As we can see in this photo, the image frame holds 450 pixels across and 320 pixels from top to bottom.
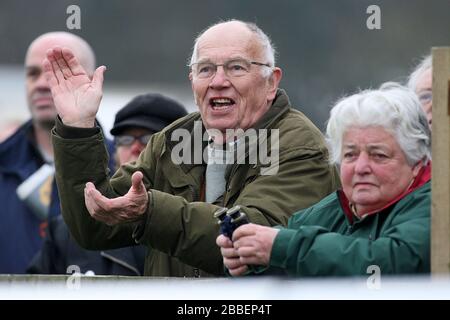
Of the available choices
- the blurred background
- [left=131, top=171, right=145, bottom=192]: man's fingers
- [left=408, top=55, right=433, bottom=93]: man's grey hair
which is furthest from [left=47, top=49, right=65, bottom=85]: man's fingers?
the blurred background

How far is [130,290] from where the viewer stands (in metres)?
2.85

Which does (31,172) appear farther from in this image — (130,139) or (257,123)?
(257,123)

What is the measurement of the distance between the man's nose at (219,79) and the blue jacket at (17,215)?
2.14 metres

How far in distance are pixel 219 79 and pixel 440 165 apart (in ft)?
5.14

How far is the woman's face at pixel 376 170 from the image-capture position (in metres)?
3.80

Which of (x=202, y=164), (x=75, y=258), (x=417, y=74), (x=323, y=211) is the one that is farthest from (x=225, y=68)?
(x=75, y=258)

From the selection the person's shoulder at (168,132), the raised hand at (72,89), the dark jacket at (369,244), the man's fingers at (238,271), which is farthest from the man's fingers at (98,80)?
the dark jacket at (369,244)

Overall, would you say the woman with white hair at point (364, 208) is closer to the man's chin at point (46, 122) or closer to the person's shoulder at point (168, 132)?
the person's shoulder at point (168, 132)

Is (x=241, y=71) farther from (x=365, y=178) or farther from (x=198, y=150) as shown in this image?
(x=365, y=178)

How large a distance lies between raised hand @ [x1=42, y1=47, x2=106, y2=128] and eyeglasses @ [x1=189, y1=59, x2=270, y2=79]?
13.1 inches

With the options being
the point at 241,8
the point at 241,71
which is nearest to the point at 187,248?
the point at 241,71

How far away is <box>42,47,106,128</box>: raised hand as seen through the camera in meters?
4.64

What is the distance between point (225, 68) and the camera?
15.7 feet

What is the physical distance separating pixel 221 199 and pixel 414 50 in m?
5.05
